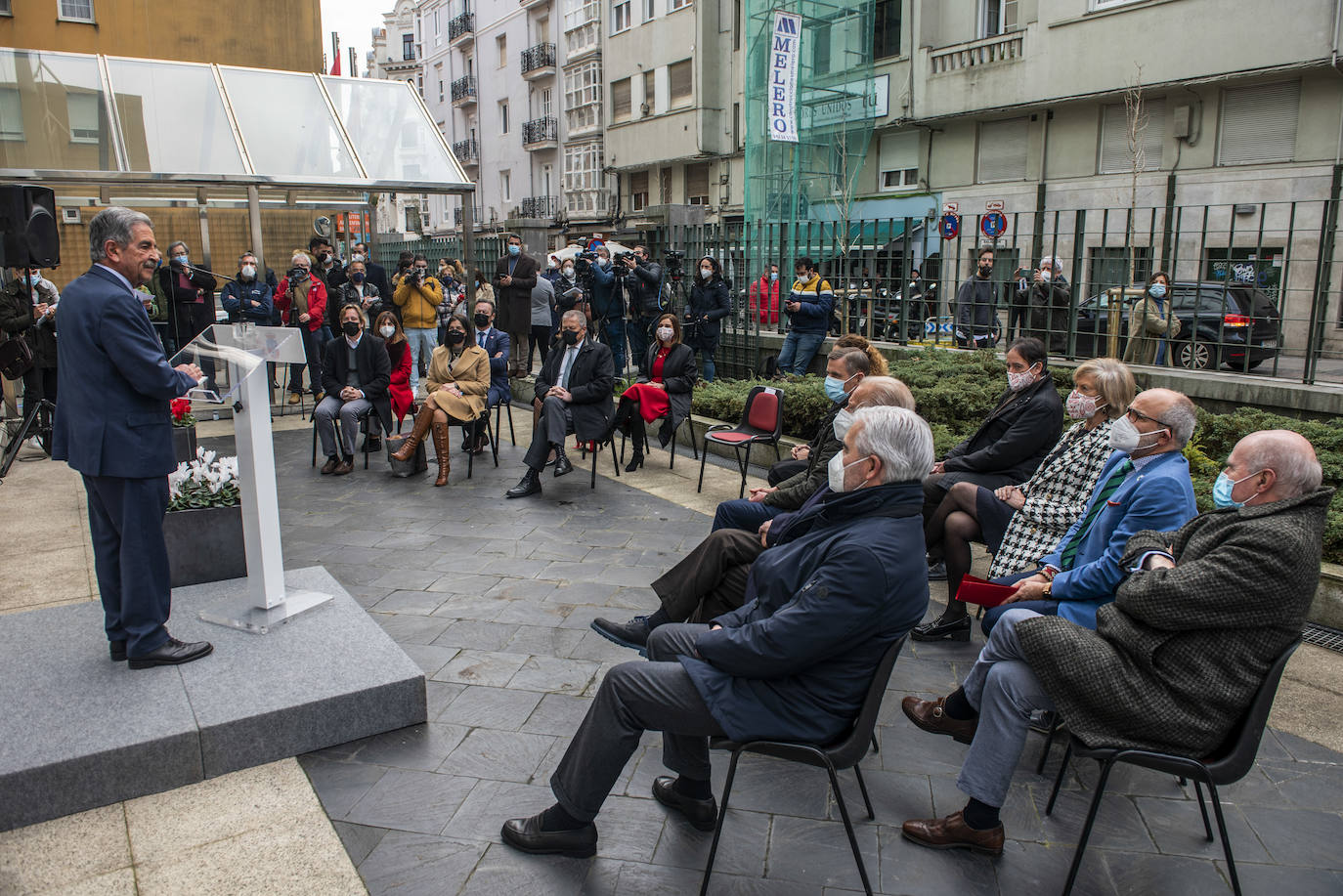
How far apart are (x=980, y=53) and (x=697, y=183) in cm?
1186

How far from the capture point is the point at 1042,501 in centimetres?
444

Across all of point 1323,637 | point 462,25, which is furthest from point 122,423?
point 462,25

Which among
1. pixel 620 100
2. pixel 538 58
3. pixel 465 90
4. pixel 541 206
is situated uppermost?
pixel 538 58

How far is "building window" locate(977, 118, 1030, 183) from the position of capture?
2178cm

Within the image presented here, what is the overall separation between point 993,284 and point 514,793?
23.7ft

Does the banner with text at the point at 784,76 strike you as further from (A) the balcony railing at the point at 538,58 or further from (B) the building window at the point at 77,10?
(A) the balcony railing at the point at 538,58

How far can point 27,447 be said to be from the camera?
944 cm

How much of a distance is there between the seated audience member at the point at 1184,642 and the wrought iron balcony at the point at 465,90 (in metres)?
45.8

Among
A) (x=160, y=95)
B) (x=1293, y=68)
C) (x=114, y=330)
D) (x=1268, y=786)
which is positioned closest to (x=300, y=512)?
(x=114, y=330)

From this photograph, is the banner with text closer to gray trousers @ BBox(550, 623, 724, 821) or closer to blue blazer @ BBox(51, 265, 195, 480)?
blue blazer @ BBox(51, 265, 195, 480)

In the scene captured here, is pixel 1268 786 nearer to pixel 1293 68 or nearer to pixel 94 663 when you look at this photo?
pixel 94 663

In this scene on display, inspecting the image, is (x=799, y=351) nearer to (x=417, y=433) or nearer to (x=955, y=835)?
(x=417, y=433)

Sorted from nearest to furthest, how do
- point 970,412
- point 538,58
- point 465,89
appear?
point 970,412
point 538,58
point 465,89

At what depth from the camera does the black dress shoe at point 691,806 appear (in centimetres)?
309
